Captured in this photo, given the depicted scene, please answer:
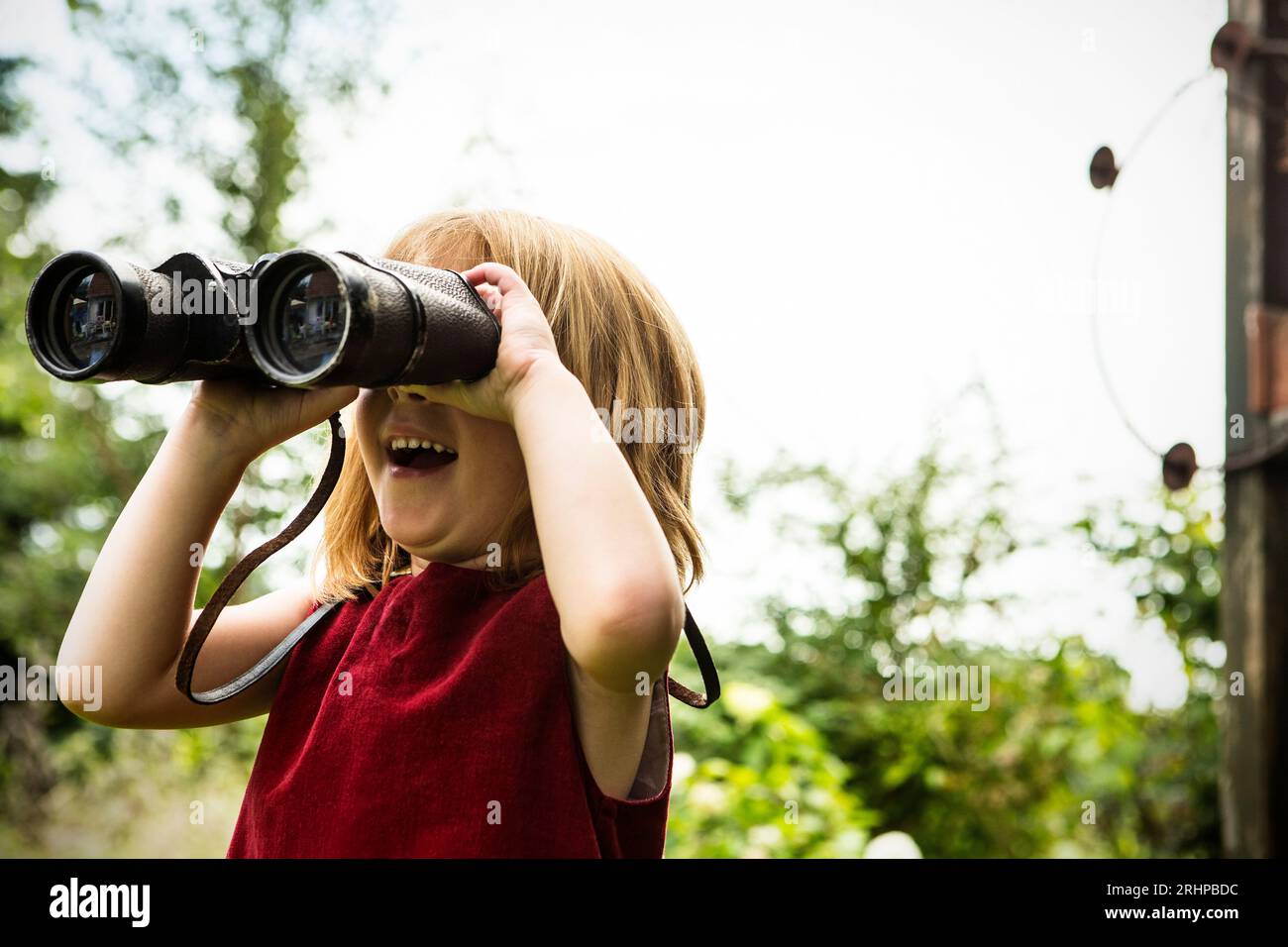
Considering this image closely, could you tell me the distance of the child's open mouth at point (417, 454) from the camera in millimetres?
954

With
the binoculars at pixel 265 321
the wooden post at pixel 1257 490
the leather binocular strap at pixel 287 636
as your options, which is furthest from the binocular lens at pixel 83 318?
the wooden post at pixel 1257 490

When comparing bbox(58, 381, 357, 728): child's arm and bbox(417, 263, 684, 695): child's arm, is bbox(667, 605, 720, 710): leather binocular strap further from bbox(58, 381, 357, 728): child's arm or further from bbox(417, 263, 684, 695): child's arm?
bbox(58, 381, 357, 728): child's arm

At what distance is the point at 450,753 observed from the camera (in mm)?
883

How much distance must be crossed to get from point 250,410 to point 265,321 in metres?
0.16

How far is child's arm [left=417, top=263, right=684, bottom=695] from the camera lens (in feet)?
2.59

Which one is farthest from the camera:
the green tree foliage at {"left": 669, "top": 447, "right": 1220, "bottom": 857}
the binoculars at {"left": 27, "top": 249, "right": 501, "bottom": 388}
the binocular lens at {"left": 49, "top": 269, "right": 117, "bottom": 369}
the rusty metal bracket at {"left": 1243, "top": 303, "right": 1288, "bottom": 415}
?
the green tree foliage at {"left": 669, "top": 447, "right": 1220, "bottom": 857}

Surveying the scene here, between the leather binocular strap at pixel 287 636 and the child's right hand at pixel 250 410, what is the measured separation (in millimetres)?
46

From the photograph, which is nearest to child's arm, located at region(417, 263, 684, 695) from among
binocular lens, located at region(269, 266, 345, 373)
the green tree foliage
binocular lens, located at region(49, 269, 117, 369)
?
binocular lens, located at region(269, 266, 345, 373)

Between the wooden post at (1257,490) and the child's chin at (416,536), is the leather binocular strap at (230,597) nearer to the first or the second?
the child's chin at (416,536)

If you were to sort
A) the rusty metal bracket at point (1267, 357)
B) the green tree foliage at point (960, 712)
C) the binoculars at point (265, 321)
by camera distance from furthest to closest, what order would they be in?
the green tree foliage at point (960, 712)
the rusty metal bracket at point (1267, 357)
the binoculars at point (265, 321)

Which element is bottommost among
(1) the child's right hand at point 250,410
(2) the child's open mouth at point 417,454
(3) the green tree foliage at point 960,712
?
(3) the green tree foliage at point 960,712
